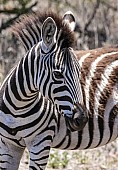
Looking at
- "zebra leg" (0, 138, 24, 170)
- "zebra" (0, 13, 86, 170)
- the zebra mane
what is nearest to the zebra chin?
"zebra" (0, 13, 86, 170)

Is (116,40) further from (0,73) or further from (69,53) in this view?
(69,53)

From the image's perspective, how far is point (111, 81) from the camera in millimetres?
5891

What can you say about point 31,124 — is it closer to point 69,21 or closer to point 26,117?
point 26,117

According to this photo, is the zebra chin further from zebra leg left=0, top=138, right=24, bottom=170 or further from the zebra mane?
zebra leg left=0, top=138, right=24, bottom=170

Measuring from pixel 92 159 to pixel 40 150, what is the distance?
9.14ft

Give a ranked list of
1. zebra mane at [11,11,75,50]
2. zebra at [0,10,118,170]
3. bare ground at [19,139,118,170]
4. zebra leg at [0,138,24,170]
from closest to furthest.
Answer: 1. zebra mane at [11,11,75,50]
2. zebra at [0,10,118,170]
3. zebra leg at [0,138,24,170]
4. bare ground at [19,139,118,170]

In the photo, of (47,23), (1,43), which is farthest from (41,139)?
(1,43)

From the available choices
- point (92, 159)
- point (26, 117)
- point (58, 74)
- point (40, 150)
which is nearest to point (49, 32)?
point (58, 74)

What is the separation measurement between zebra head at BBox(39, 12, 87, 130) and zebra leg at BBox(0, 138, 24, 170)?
784mm

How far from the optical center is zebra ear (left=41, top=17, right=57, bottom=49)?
4.91 m

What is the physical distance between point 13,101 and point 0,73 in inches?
194

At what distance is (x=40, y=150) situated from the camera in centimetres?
539

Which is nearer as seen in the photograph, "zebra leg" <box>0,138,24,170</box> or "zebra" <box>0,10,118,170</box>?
"zebra" <box>0,10,118,170</box>

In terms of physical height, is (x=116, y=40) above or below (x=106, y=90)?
above
